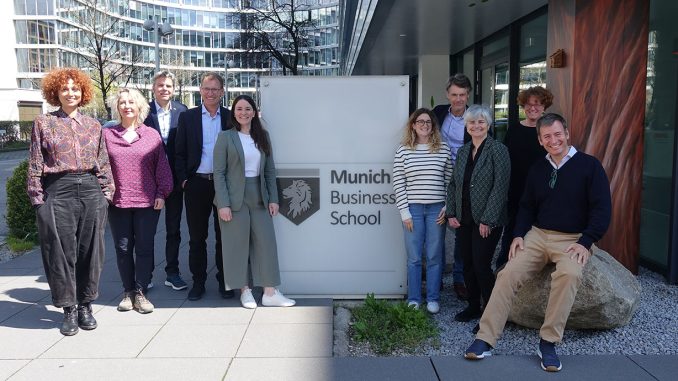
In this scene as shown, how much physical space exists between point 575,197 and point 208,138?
9.98 ft

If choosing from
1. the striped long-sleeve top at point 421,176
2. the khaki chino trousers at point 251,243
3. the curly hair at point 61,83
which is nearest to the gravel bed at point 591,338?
the striped long-sleeve top at point 421,176

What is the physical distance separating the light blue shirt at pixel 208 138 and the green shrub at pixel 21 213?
3.95m

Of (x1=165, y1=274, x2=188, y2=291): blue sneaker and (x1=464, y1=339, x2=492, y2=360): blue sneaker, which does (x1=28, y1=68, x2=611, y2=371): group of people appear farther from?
(x1=165, y1=274, x2=188, y2=291): blue sneaker

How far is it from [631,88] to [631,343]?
2559 millimetres

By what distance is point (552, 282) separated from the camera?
3.90 metres

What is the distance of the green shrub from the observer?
7949 mm

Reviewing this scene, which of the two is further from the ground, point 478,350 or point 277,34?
point 277,34

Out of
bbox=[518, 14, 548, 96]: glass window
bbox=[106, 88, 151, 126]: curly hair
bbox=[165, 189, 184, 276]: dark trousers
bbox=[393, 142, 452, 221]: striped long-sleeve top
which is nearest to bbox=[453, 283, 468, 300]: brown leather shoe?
bbox=[393, 142, 452, 221]: striped long-sleeve top

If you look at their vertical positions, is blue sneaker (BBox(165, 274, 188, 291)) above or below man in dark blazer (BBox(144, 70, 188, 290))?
below

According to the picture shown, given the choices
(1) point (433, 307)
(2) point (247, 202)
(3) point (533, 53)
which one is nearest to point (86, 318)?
(2) point (247, 202)

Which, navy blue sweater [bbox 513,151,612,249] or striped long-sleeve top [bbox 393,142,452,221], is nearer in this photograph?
navy blue sweater [bbox 513,151,612,249]

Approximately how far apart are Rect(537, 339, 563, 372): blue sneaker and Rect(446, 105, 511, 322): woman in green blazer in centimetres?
75

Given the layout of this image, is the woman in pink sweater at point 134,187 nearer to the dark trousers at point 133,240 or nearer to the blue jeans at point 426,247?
the dark trousers at point 133,240

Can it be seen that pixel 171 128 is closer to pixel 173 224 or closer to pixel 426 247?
pixel 173 224
